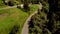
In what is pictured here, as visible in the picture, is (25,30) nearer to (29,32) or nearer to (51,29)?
(29,32)

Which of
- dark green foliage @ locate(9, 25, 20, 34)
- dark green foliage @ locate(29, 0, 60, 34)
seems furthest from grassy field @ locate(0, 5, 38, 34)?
dark green foliage @ locate(29, 0, 60, 34)

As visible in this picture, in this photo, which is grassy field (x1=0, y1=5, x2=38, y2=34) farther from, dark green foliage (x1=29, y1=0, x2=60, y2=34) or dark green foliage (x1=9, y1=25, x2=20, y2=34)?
dark green foliage (x1=29, y1=0, x2=60, y2=34)

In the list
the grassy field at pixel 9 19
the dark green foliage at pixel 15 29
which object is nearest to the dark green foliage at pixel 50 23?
the grassy field at pixel 9 19

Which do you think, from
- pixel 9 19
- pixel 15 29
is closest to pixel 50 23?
pixel 15 29

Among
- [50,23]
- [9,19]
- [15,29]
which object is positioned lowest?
[15,29]

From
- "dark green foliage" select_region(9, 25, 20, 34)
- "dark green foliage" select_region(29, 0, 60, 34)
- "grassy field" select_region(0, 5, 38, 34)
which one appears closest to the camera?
"dark green foliage" select_region(9, 25, 20, 34)

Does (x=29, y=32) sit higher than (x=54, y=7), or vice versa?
(x=54, y=7)

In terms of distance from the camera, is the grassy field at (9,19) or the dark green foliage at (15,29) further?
the grassy field at (9,19)

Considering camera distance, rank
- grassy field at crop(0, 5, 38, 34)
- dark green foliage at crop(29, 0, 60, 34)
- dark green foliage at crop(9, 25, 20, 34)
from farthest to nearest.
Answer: dark green foliage at crop(29, 0, 60, 34) < grassy field at crop(0, 5, 38, 34) < dark green foliage at crop(9, 25, 20, 34)

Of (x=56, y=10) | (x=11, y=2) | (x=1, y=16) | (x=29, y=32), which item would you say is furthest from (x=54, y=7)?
(x=11, y=2)

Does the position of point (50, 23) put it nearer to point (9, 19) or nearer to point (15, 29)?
point (15, 29)

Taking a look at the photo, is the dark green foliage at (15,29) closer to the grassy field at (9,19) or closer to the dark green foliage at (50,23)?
the grassy field at (9,19)
